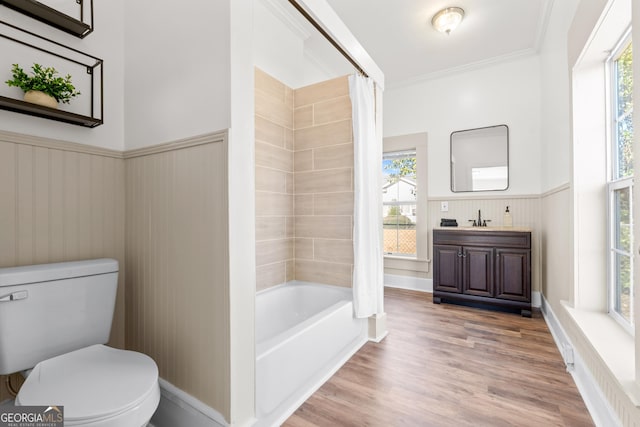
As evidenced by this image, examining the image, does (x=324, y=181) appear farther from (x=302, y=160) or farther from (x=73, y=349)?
(x=73, y=349)

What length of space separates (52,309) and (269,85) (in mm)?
2080

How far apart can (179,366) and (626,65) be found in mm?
2895

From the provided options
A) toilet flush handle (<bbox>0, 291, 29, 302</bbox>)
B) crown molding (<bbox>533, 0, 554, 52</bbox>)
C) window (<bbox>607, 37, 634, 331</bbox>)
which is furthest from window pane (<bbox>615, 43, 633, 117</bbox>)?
toilet flush handle (<bbox>0, 291, 29, 302</bbox>)

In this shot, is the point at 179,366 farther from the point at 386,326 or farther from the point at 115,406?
the point at 386,326

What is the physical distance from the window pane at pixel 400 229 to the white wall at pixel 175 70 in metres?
3.02

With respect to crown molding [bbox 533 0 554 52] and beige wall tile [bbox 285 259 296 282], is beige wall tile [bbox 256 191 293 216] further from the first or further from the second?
crown molding [bbox 533 0 554 52]

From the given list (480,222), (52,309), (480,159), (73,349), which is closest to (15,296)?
(52,309)

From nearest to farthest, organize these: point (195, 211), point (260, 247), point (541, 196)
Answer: point (195, 211), point (260, 247), point (541, 196)

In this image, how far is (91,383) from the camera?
107cm

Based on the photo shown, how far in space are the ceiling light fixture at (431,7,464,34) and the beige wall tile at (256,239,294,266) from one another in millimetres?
2483

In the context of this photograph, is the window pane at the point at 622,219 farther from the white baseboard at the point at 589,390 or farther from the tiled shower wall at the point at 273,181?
the tiled shower wall at the point at 273,181

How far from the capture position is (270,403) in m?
1.44

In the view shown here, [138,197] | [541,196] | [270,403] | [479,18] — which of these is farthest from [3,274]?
[541,196]

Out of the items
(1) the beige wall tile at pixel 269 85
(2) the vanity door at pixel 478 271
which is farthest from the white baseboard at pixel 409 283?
(1) the beige wall tile at pixel 269 85
